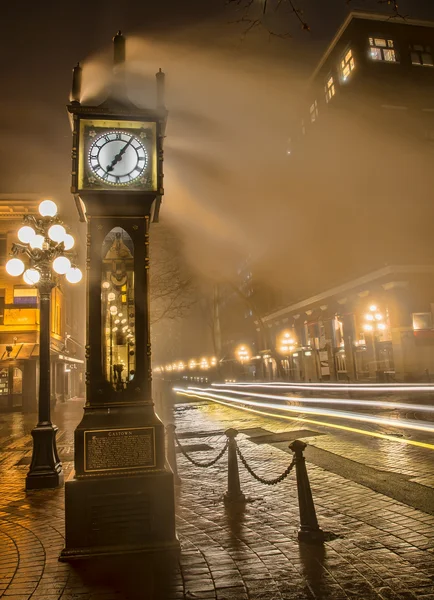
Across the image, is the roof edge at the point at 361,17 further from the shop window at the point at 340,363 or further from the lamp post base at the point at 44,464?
the lamp post base at the point at 44,464

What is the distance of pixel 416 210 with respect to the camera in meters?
42.7

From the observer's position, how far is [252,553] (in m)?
4.94

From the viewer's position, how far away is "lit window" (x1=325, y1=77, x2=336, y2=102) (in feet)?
158

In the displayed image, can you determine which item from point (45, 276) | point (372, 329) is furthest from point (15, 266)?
point (372, 329)

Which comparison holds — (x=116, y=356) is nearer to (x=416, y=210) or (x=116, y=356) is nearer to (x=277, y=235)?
(x=416, y=210)

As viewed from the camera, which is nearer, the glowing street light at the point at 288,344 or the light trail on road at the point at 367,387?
the light trail on road at the point at 367,387

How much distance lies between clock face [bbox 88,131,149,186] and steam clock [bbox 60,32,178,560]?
0.01 m

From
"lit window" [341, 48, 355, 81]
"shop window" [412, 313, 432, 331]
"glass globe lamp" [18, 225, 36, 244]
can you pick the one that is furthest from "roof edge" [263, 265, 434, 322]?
"glass globe lamp" [18, 225, 36, 244]

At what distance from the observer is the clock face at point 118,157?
6102 millimetres

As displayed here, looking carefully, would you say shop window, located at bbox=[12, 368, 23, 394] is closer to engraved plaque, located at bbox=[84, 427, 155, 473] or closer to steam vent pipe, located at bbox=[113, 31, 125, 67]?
engraved plaque, located at bbox=[84, 427, 155, 473]

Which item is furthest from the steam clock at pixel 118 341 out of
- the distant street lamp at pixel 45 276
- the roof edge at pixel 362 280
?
the roof edge at pixel 362 280

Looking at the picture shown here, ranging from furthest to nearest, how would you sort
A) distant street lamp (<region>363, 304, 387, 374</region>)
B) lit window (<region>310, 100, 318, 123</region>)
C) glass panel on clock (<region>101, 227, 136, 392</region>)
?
lit window (<region>310, 100, 318, 123</region>)
distant street lamp (<region>363, 304, 387, 374</region>)
glass panel on clock (<region>101, 227, 136, 392</region>)

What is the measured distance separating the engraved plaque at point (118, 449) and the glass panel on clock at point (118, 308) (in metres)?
0.58

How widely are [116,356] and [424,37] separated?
52948 mm
